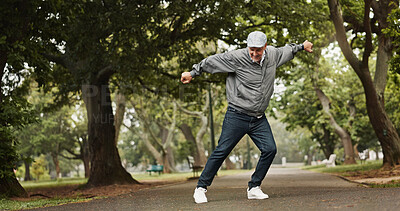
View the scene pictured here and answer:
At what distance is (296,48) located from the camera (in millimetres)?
6703

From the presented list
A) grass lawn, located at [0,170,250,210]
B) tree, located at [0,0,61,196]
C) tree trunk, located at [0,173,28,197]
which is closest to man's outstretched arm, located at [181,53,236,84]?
grass lawn, located at [0,170,250,210]

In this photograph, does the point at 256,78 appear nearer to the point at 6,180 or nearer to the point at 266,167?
the point at 266,167

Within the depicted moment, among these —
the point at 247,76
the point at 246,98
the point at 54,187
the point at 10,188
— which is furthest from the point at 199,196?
the point at 54,187

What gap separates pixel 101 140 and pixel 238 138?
429 inches

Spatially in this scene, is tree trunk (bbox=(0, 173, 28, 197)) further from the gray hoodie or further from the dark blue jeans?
the gray hoodie

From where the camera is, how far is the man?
629 centimetres

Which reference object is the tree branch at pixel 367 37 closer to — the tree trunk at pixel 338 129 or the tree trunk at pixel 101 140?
the tree trunk at pixel 101 140

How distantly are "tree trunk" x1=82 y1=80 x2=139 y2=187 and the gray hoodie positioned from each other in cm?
1066

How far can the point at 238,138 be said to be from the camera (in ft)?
21.0

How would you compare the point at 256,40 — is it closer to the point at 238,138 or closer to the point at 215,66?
the point at 215,66

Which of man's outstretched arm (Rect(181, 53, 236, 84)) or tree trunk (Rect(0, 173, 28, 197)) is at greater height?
A: man's outstretched arm (Rect(181, 53, 236, 84))

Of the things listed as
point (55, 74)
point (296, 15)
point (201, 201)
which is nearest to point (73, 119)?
point (55, 74)

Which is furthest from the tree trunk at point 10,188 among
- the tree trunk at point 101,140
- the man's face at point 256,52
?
the man's face at point 256,52

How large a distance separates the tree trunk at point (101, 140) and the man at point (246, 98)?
411 inches
